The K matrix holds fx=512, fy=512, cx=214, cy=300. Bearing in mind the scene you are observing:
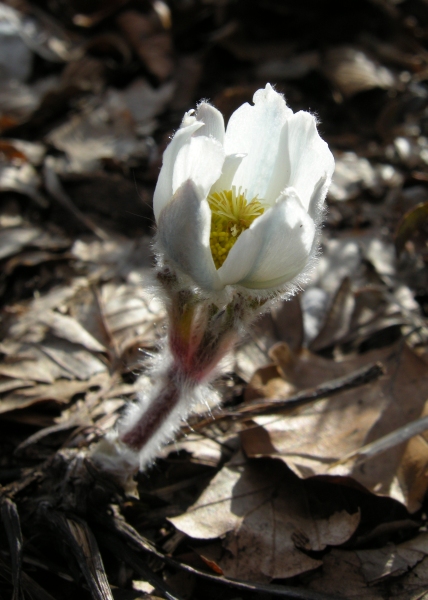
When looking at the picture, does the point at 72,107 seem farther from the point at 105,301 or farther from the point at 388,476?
the point at 388,476

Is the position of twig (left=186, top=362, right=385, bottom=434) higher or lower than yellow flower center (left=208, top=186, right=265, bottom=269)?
lower

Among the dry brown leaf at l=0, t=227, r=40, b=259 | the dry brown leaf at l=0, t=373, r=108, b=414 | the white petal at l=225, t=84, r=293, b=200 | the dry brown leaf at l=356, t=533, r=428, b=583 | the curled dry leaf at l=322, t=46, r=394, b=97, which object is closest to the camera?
the white petal at l=225, t=84, r=293, b=200

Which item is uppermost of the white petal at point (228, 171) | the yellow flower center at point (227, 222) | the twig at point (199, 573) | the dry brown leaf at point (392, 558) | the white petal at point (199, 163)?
the white petal at point (199, 163)

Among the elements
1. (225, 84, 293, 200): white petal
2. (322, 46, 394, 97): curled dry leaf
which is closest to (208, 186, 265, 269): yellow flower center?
(225, 84, 293, 200): white petal

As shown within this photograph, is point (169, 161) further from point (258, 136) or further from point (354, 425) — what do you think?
point (354, 425)

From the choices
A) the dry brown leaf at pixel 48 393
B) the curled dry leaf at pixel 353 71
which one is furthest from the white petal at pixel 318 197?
the curled dry leaf at pixel 353 71

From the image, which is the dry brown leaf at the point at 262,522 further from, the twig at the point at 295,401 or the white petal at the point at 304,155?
the white petal at the point at 304,155

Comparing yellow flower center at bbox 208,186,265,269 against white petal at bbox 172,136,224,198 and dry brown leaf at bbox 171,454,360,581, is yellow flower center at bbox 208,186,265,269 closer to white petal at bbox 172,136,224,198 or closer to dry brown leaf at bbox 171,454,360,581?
white petal at bbox 172,136,224,198

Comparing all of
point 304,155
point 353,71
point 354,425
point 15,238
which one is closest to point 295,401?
point 354,425
